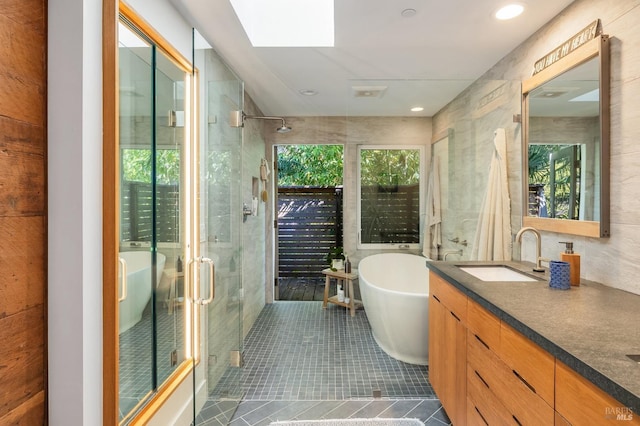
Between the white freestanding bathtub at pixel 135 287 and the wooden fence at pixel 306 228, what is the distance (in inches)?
73.4

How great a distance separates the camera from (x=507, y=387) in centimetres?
126

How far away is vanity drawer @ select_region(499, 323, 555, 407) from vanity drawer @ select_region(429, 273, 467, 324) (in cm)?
40

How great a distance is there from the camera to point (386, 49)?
236 centimetres

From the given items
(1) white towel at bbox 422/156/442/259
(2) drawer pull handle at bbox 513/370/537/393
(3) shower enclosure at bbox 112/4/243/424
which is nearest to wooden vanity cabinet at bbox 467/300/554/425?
(2) drawer pull handle at bbox 513/370/537/393

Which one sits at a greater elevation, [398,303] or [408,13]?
[408,13]

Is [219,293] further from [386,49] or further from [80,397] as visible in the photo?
[386,49]

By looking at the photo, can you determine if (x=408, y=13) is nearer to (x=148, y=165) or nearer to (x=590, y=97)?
(x=590, y=97)

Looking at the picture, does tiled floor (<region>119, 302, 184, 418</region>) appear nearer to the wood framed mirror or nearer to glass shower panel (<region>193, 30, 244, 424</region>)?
glass shower panel (<region>193, 30, 244, 424</region>)

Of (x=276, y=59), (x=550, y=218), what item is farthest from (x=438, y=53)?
(x=550, y=218)

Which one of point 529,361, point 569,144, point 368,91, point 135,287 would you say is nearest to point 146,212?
point 135,287

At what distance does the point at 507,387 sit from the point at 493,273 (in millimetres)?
1024

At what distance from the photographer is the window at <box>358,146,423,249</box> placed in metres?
2.90

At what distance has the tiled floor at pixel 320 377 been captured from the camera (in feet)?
7.06

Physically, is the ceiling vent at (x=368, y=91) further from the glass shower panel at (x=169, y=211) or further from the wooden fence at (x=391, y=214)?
the glass shower panel at (x=169, y=211)
